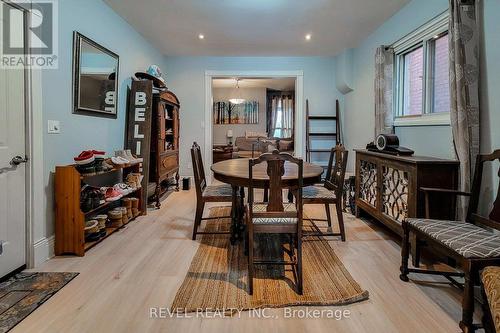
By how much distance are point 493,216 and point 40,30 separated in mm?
3515

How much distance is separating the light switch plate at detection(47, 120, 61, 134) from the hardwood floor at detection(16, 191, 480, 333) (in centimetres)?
105

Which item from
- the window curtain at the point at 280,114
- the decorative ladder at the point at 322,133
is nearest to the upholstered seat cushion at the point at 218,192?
the decorative ladder at the point at 322,133

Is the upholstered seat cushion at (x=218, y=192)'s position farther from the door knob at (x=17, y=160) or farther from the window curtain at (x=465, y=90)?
the window curtain at (x=465, y=90)

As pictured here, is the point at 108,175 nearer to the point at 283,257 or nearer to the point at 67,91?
the point at 67,91

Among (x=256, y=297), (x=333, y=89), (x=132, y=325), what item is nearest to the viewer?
(x=132, y=325)

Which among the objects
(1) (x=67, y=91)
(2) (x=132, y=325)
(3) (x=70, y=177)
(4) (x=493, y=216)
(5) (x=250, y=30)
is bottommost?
(2) (x=132, y=325)

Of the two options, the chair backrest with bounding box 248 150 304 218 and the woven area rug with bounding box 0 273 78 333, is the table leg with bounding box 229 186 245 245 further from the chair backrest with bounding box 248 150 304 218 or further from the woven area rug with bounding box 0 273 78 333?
the woven area rug with bounding box 0 273 78 333

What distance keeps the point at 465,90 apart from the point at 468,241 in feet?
4.18

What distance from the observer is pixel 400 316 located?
1896 mm

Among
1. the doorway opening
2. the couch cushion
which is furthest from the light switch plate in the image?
the doorway opening

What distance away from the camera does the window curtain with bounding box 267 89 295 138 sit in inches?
432

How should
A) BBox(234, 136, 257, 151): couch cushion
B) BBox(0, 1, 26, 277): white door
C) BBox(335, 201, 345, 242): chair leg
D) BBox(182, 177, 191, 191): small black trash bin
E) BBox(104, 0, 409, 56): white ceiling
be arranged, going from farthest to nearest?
BBox(234, 136, 257, 151): couch cushion < BBox(182, 177, 191, 191): small black trash bin < BBox(104, 0, 409, 56): white ceiling < BBox(335, 201, 345, 242): chair leg < BBox(0, 1, 26, 277): white door

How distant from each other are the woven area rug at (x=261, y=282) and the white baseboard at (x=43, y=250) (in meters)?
1.18

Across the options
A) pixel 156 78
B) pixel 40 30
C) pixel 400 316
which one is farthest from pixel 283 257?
pixel 156 78
